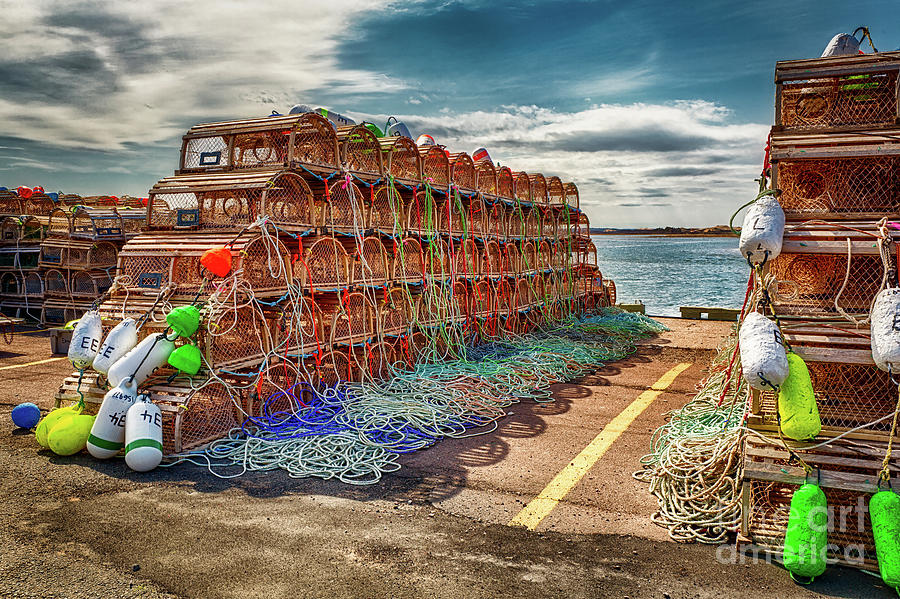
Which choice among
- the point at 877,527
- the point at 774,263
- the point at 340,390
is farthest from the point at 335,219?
the point at 877,527

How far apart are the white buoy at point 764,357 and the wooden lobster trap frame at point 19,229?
15062mm

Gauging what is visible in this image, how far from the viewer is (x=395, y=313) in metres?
8.87

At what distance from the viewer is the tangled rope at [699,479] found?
426 cm

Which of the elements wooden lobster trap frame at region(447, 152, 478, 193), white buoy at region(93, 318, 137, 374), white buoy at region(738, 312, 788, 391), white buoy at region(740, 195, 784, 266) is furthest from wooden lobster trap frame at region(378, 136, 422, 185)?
white buoy at region(738, 312, 788, 391)

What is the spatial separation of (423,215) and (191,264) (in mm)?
3706

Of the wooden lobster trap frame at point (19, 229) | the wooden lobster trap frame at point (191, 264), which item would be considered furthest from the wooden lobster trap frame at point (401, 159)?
the wooden lobster trap frame at point (19, 229)

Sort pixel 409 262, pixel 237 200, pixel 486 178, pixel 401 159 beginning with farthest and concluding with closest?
pixel 486 178 → pixel 409 262 → pixel 401 159 → pixel 237 200

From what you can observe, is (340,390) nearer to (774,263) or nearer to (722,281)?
(774,263)

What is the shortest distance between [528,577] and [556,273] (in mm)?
10871

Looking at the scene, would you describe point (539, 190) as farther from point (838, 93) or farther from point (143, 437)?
point (143, 437)

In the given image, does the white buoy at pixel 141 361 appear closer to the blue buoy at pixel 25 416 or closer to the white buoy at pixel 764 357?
the blue buoy at pixel 25 416

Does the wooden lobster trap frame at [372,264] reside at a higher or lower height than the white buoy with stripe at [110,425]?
higher

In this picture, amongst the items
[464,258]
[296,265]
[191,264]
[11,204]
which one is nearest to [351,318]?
[296,265]

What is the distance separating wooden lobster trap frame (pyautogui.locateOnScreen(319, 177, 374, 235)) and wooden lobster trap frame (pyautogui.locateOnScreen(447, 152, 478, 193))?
8.67ft
